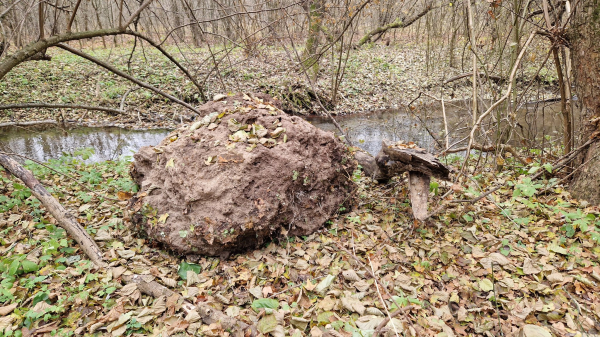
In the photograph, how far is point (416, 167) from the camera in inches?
113

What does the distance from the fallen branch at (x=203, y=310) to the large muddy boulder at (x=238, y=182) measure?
0.40 m

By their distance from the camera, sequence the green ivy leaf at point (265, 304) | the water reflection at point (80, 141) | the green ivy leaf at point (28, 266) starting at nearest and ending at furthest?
1. the green ivy leaf at point (265, 304)
2. the green ivy leaf at point (28, 266)
3. the water reflection at point (80, 141)

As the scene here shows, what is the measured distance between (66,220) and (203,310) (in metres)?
1.60

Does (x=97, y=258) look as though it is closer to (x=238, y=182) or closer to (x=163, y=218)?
(x=163, y=218)

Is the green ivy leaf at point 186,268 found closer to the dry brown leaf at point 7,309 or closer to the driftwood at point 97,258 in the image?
the driftwood at point 97,258

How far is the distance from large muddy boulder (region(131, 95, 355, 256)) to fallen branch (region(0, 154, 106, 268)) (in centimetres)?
41

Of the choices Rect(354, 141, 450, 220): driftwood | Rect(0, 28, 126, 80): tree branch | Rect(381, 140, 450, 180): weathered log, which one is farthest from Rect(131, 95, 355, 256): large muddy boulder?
Rect(0, 28, 126, 80): tree branch

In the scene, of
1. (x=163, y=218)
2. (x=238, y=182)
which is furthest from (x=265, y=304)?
(x=163, y=218)

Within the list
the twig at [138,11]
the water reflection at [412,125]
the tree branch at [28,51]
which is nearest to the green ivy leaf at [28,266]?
the tree branch at [28,51]

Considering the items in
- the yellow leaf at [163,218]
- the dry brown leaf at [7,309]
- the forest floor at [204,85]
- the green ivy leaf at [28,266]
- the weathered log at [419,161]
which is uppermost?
the forest floor at [204,85]

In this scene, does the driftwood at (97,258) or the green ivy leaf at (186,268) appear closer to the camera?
the driftwood at (97,258)

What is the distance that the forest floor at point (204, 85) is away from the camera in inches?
339

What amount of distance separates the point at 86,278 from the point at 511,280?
3.17 m

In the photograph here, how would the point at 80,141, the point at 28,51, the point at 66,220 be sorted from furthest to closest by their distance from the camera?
the point at 80,141
the point at 28,51
the point at 66,220
